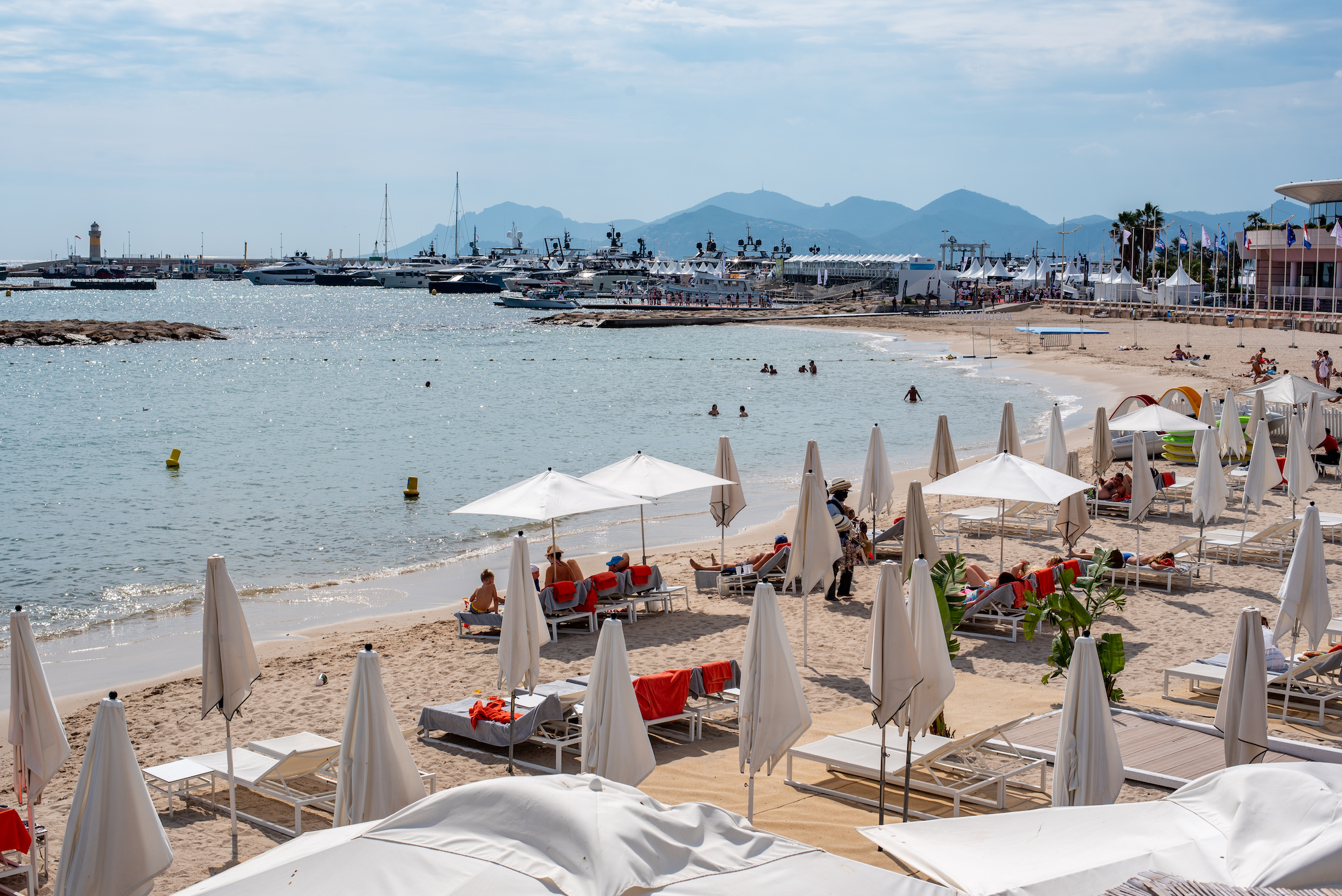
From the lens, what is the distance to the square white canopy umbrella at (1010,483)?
11148mm

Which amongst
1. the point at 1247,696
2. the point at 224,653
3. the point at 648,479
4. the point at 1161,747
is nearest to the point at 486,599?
the point at 648,479

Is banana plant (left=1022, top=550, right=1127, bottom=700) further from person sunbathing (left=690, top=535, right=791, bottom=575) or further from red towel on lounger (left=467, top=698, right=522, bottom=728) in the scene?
red towel on lounger (left=467, top=698, right=522, bottom=728)

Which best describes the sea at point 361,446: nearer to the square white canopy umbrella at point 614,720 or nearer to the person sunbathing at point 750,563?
the person sunbathing at point 750,563

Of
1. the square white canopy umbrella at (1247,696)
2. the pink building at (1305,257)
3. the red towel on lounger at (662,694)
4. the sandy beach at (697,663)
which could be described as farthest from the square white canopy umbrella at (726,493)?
the pink building at (1305,257)

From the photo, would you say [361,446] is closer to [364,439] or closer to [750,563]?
[364,439]

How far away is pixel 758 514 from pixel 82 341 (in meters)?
69.8

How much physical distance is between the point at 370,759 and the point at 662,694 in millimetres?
3201

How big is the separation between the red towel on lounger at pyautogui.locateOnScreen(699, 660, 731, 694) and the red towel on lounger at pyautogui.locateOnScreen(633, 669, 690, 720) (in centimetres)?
25

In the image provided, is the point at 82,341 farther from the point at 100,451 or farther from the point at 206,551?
the point at 206,551

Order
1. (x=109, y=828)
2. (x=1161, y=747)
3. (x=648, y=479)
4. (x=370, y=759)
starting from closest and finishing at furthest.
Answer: (x=109, y=828), (x=370, y=759), (x=1161, y=747), (x=648, y=479)

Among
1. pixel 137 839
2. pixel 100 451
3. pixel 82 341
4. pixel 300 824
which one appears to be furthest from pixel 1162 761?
pixel 82 341

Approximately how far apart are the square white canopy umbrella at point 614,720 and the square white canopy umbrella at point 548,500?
4.51m

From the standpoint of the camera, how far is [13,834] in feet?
20.1

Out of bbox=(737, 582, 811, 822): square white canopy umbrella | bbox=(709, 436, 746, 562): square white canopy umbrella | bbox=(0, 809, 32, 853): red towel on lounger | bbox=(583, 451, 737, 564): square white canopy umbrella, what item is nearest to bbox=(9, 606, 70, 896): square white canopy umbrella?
bbox=(0, 809, 32, 853): red towel on lounger
